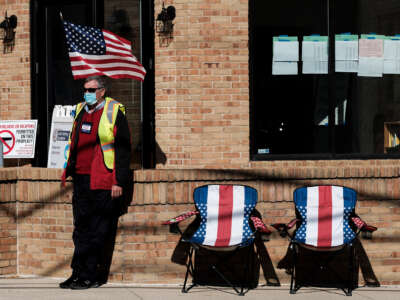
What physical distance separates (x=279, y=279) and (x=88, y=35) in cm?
322

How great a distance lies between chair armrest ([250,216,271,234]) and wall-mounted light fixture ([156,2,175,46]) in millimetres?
2580

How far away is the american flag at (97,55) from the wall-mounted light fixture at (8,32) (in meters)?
1.63

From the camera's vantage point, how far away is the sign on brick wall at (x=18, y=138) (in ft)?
27.6

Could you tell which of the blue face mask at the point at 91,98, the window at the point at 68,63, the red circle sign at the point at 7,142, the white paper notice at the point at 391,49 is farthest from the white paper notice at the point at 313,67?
the red circle sign at the point at 7,142

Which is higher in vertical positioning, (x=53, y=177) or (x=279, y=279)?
(x=53, y=177)

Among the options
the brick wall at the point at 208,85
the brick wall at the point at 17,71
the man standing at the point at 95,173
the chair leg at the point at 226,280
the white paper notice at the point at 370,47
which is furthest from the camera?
the brick wall at the point at 17,71

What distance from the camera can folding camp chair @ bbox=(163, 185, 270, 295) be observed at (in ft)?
21.0

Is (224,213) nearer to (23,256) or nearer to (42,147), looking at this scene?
(23,256)

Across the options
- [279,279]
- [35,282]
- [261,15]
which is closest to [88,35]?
[261,15]

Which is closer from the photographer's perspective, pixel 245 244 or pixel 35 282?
pixel 245 244

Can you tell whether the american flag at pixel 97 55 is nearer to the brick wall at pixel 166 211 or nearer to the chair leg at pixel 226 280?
the brick wall at pixel 166 211

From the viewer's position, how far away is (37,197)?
7211mm

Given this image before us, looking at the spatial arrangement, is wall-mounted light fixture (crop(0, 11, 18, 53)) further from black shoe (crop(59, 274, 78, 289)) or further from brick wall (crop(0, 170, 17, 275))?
black shoe (crop(59, 274, 78, 289))

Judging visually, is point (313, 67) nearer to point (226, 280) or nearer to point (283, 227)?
point (283, 227)
